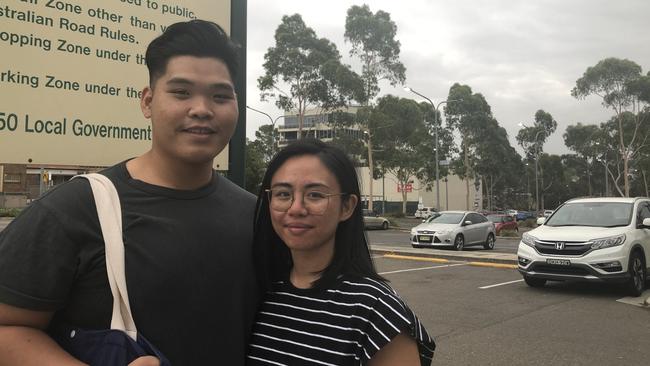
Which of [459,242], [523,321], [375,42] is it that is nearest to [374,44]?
[375,42]

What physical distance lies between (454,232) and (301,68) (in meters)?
19.3

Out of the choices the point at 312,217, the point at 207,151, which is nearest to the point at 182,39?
the point at 207,151

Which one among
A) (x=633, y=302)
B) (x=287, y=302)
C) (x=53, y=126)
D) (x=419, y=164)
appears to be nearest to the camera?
(x=287, y=302)

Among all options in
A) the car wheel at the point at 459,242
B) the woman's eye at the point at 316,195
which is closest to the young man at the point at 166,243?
the woman's eye at the point at 316,195

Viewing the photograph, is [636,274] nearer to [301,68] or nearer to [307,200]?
[307,200]

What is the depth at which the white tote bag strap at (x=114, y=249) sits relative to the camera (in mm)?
1366

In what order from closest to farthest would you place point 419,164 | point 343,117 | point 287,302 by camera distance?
point 287,302 < point 343,117 < point 419,164

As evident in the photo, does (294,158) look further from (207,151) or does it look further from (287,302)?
(287,302)

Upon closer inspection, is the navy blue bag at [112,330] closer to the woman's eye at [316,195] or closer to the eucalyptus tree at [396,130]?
the woman's eye at [316,195]

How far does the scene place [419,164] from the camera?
4491cm

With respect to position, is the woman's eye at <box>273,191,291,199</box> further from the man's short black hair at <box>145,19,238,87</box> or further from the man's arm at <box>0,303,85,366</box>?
the man's arm at <box>0,303,85,366</box>

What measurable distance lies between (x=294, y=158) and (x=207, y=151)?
0.31 metres

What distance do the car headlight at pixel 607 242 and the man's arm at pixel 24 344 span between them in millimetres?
8869

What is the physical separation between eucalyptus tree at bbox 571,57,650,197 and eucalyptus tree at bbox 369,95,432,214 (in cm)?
1370
